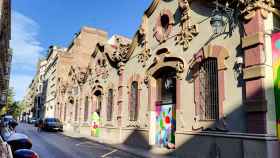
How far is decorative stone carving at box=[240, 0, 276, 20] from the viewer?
9438 millimetres

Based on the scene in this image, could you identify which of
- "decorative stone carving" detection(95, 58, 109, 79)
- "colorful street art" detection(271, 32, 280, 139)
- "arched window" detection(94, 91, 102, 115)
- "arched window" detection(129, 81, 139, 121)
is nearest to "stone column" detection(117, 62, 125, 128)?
"arched window" detection(129, 81, 139, 121)

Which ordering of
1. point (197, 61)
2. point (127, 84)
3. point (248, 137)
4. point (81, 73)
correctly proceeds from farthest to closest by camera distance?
point (81, 73) < point (127, 84) < point (197, 61) < point (248, 137)

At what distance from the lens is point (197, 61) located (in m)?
11.9

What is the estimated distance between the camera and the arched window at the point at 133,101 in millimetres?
17077

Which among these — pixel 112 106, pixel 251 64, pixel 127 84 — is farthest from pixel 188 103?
pixel 112 106

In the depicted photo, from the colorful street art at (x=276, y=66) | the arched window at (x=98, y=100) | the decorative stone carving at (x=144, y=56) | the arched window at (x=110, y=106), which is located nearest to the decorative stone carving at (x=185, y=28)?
the decorative stone carving at (x=144, y=56)

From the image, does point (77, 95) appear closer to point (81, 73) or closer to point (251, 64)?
point (81, 73)

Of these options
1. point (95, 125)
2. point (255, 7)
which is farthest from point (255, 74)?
point (95, 125)

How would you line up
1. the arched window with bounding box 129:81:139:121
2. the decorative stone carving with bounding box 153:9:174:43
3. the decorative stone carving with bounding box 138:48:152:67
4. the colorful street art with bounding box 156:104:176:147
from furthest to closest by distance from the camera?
1. the arched window with bounding box 129:81:139:121
2. the decorative stone carving with bounding box 138:48:152:67
3. the decorative stone carving with bounding box 153:9:174:43
4. the colorful street art with bounding box 156:104:176:147

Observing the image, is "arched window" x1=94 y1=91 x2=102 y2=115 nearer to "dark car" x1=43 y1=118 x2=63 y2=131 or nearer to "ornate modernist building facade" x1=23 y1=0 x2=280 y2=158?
"ornate modernist building facade" x1=23 y1=0 x2=280 y2=158

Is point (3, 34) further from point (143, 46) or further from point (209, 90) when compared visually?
point (209, 90)

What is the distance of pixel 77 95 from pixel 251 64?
24.6 m

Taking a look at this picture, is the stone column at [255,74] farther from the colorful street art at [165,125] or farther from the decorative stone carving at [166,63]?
the colorful street art at [165,125]

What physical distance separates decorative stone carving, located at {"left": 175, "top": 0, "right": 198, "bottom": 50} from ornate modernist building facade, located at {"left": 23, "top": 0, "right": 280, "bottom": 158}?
0.05m
